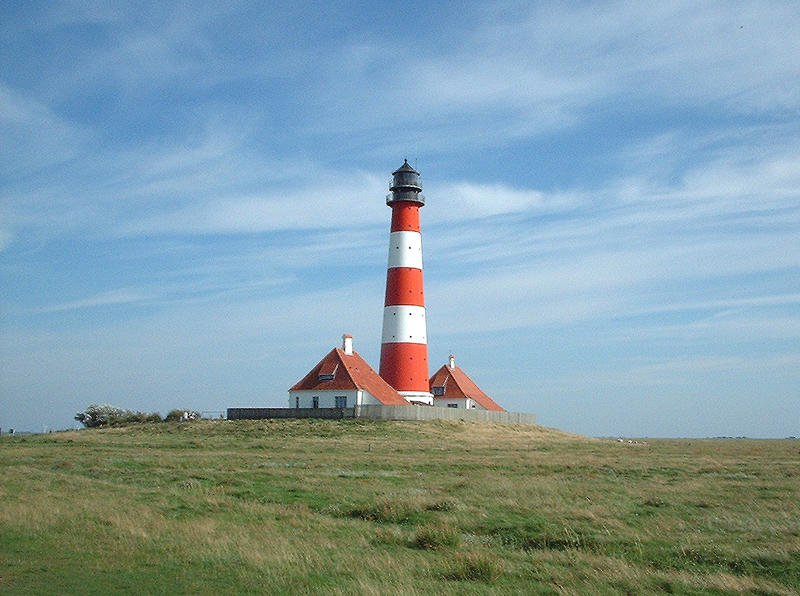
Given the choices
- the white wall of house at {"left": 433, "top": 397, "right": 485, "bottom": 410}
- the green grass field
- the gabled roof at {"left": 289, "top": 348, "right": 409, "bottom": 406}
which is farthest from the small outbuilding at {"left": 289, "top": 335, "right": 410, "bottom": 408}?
the green grass field

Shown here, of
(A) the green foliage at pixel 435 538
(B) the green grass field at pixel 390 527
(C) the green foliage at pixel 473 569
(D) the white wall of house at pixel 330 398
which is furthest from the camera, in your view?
(D) the white wall of house at pixel 330 398

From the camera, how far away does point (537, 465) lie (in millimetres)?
32906

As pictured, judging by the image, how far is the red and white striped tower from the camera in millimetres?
Answer: 60719

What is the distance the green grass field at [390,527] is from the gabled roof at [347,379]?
27909mm

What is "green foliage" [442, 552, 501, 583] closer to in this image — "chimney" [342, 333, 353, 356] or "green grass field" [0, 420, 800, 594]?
"green grass field" [0, 420, 800, 594]

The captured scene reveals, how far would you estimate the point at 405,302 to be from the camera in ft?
199

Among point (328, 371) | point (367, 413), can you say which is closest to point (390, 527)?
point (367, 413)

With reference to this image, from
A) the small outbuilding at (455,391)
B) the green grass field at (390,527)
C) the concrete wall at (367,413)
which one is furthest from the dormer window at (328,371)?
the green grass field at (390,527)

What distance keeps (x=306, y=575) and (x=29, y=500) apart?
386 inches

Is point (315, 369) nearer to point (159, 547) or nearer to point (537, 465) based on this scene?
point (537, 465)

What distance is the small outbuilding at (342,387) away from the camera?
2366 inches

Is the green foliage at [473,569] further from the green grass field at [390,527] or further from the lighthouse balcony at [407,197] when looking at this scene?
the lighthouse balcony at [407,197]

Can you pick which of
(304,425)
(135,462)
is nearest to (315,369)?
(304,425)

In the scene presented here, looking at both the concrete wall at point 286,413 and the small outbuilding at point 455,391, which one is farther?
the small outbuilding at point 455,391
